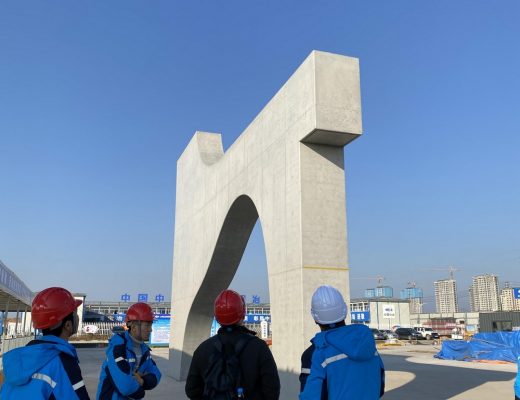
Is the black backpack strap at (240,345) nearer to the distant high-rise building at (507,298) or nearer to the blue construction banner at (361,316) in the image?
the blue construction banner at (361,316)

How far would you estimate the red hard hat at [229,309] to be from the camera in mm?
2891

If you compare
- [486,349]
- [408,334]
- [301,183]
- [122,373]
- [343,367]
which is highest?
[301,183]

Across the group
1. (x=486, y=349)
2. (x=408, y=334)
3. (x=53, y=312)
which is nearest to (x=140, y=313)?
(x=53, y=312)

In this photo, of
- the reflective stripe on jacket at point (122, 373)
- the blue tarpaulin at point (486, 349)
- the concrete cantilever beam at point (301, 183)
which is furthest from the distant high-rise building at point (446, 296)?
the reflective stripe on jacket at point (122, 373)

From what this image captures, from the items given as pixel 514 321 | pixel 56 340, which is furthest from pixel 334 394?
pixel 514 321

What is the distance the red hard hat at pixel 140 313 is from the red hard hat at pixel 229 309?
110cm

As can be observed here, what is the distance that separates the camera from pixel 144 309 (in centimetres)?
390

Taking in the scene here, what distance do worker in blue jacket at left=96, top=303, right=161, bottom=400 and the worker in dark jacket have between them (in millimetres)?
635

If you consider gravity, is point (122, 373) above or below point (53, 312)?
below

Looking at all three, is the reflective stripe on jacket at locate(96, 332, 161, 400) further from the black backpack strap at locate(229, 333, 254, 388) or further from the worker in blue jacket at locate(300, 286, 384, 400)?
the worker in blue jacket at locate(300, 286, 384, 400)

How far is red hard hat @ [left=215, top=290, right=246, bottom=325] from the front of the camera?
2.89 meters

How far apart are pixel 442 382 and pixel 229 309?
12366 mm

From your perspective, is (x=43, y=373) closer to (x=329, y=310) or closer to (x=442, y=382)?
(x=329, y=310)

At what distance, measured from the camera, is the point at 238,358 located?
2.77m
